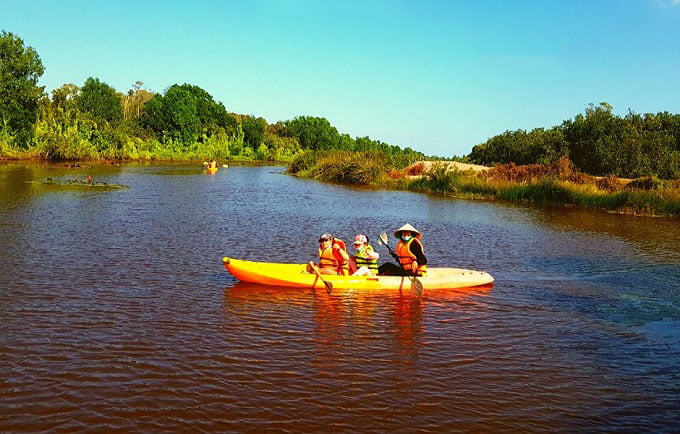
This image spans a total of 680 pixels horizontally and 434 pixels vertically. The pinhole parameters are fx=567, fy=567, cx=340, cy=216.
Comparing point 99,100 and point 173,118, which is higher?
point 99,100

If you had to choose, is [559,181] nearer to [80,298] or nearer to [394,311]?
[394,311]

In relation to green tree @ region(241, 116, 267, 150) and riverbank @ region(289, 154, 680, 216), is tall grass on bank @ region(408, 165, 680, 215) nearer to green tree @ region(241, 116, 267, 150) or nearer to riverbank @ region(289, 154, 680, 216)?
riverbank @ region(289, 154, 680, 216)

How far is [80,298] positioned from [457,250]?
10903 mm

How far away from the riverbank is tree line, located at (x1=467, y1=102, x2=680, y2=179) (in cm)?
363

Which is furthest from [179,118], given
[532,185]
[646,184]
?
[646,184]

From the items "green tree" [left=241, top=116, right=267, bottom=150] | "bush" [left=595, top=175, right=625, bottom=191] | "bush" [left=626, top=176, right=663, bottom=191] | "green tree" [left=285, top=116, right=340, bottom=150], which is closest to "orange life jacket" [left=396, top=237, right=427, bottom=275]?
"bush" [left=626, top=176, right=663, bottom=191]

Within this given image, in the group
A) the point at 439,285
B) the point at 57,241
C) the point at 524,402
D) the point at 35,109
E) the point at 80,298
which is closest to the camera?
the point at 524,402

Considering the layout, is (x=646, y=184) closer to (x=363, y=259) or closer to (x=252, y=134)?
(x=363, y=259)

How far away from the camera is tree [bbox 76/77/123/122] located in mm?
90875

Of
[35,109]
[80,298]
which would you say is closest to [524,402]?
[80,298]

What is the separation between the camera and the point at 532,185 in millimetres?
34531

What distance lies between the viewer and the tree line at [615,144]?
123 ft

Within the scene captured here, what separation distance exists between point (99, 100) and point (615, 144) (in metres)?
80.3

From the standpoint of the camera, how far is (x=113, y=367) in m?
7.36
